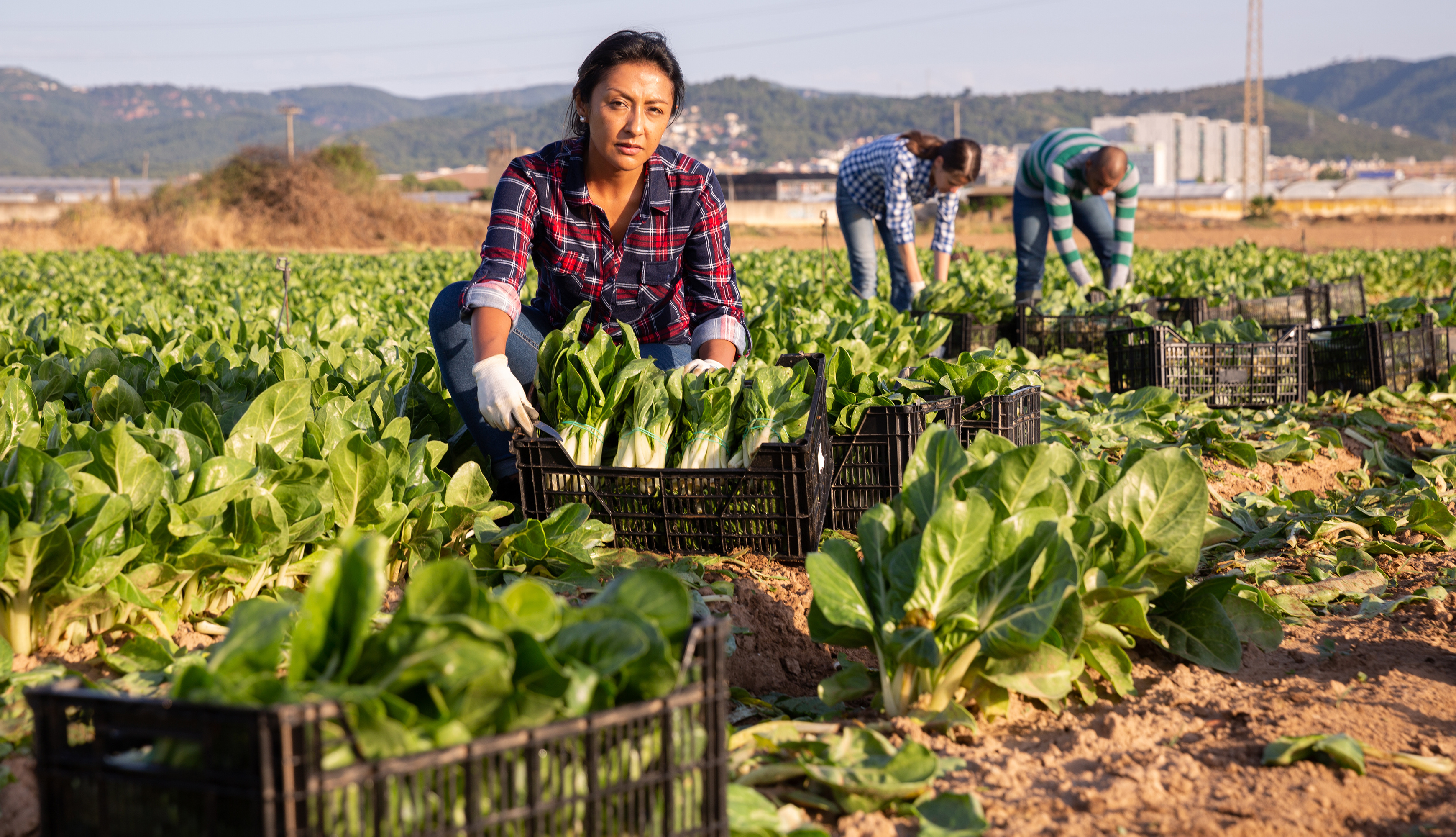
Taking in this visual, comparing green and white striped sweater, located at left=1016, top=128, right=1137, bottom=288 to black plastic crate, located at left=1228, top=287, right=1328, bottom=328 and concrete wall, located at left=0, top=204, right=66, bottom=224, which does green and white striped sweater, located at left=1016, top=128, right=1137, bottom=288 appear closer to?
black plastic crate, located at left=1228, top=287, right=1328, bottom=328

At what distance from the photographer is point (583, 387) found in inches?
129

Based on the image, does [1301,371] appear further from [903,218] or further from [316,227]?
[316,227]

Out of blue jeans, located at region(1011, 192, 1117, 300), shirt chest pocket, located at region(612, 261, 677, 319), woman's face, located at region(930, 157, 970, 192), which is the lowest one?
shirt chest pocket, located at region(612, 261, 677, 319)

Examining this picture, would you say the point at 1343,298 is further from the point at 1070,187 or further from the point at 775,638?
the point at 775,638

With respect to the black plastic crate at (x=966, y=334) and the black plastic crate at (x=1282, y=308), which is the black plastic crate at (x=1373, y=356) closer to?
the black plastic crate at (x=1282, y=308)

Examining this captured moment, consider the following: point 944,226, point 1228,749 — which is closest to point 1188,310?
point 944,226

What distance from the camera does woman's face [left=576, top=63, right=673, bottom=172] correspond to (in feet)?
Result: 11.5

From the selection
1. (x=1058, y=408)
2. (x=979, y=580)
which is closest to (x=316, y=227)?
(x=1058, y=408)

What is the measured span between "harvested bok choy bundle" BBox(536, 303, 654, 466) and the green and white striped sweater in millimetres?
6394

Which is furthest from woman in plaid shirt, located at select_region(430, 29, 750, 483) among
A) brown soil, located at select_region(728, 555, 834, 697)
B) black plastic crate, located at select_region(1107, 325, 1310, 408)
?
black plastic crate, located at select_region(1107, 325, 1310, 408)

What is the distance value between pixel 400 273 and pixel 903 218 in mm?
10319

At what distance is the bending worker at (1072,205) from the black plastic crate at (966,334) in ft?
2.43

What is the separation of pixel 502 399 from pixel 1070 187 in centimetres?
693

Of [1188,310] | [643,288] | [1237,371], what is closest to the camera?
[643,288]
